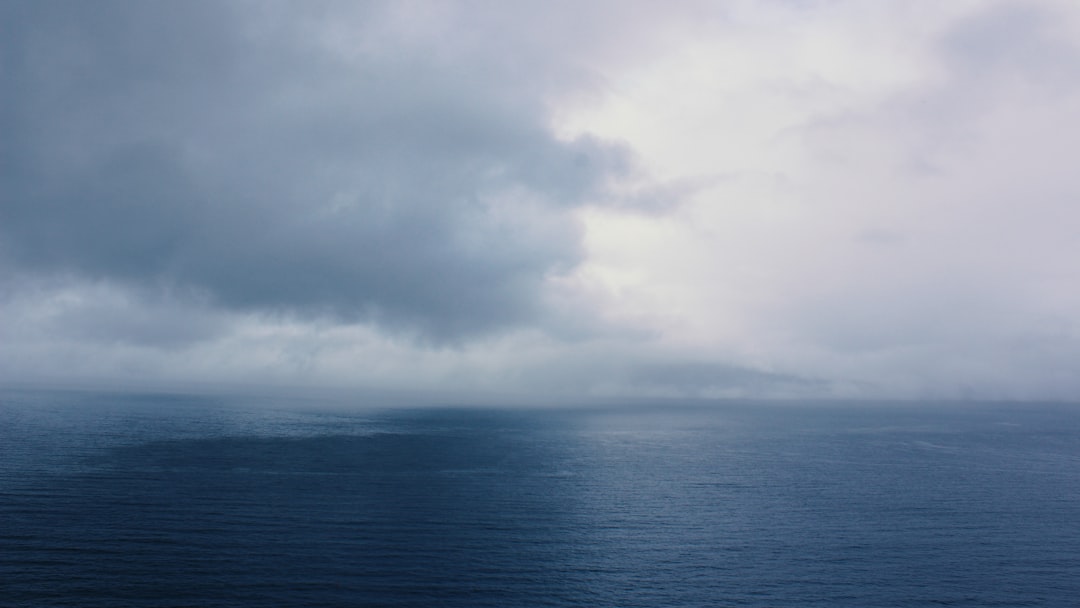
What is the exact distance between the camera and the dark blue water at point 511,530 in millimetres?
55438

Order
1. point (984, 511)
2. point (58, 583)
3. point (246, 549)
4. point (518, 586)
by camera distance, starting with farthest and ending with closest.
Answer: point (984, 511) < point (246, 549) < point (518, 586) < point (58, 583)

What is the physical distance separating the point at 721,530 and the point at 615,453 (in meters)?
Result: 72.7

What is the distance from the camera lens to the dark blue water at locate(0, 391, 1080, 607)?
55.4 metres

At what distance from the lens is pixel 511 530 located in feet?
241

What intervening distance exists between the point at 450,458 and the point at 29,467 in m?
→ 68.1

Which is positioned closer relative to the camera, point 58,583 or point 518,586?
point 58,583

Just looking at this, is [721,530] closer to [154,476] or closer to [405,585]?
[405,585]

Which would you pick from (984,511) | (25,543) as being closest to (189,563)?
(25,543)

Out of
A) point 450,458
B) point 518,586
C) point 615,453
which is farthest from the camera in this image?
point 615,453

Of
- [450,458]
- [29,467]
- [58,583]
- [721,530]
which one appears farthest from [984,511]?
[29,467]

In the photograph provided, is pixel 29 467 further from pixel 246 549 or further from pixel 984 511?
pixel 984 511

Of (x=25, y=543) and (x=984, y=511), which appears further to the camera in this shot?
(x=984, y=511)

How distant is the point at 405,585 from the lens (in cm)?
5562

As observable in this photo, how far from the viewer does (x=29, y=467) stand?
98.1 m
